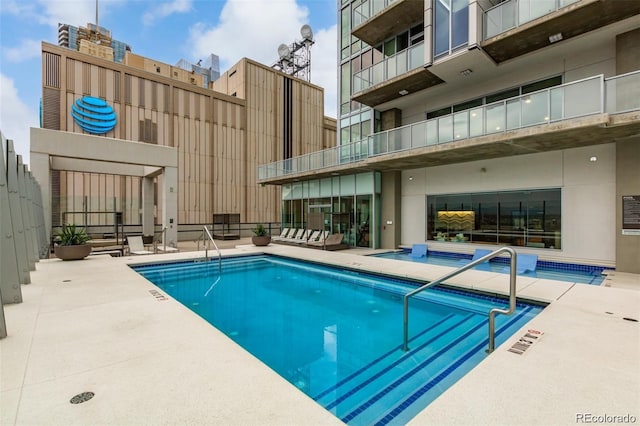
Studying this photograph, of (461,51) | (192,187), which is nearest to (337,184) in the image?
(461,51)

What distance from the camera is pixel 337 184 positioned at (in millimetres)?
16125

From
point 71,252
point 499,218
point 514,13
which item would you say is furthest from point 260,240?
point 514,13

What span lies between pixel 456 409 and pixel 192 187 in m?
22.1

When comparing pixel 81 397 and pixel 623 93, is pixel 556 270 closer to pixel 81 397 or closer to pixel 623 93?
pixel 623 93

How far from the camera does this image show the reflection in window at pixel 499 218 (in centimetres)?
1028

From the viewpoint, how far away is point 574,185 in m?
9.71

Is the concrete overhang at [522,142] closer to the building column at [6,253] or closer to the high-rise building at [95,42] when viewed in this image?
the building column at [6,253]

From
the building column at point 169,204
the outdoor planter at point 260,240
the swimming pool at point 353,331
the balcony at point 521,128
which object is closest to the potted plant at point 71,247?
the swimming pool at point 353,331

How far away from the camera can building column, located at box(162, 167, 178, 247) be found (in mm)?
14773

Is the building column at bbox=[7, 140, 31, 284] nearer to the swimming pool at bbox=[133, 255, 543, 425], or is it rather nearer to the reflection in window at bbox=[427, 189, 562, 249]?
the swimming pool at bbox=[133, 255, 543, 425]

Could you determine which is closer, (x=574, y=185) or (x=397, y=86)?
(x=574, y=185)

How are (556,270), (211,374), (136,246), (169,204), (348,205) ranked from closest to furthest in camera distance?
(211,374) → (556,270) → (136,246) → (169,204) → (348,205)

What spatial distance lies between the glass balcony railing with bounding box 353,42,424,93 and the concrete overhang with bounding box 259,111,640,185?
3.45 m

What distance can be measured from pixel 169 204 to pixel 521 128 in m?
14.3
